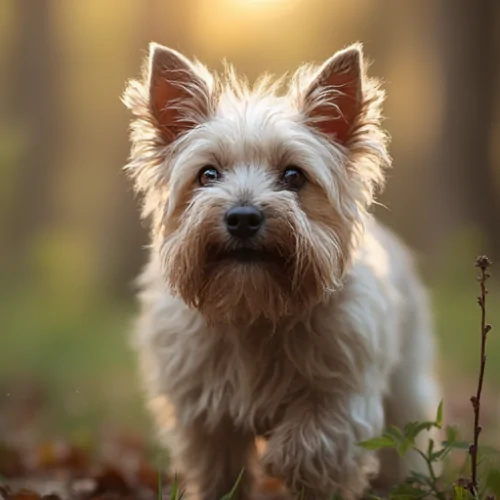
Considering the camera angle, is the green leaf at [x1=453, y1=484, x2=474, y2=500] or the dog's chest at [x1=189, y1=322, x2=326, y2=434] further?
the dog's chest at [x1=189, y1=322, x2=326, y2=434]

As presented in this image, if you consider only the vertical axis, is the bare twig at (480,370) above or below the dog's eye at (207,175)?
below

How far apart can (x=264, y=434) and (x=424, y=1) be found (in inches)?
255

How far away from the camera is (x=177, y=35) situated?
691 cm

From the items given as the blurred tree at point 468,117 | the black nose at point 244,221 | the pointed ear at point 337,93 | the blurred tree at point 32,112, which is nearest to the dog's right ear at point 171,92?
the pointed ear at point 337,93

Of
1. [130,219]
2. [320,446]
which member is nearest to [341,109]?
[320,446]

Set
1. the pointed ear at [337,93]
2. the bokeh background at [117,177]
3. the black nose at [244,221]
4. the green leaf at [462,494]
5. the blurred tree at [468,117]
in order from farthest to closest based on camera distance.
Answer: the blurred tree at [468,117] → the bokeh background at [117,177] → the pointed ear at [337,93] → the black nose at [244,221] → the green leaf at [462,494]

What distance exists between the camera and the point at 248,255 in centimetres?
338

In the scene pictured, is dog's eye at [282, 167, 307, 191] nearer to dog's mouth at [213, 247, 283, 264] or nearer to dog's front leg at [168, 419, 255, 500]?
dog's mouth at [213, 247, 283, 264]

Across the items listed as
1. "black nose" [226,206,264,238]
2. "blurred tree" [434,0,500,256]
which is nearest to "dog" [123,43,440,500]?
"black nose" [226,206,264,238]

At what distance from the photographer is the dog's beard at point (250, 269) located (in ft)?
11.0

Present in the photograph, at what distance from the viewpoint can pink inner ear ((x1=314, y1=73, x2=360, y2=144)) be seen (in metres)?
3.75

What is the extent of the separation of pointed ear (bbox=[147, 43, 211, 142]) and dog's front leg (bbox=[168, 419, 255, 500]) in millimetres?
1302

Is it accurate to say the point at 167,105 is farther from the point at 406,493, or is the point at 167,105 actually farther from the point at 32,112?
the point at 32,112

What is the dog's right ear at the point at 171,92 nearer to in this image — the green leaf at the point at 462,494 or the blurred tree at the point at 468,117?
the green leaf at the point at 462,494
